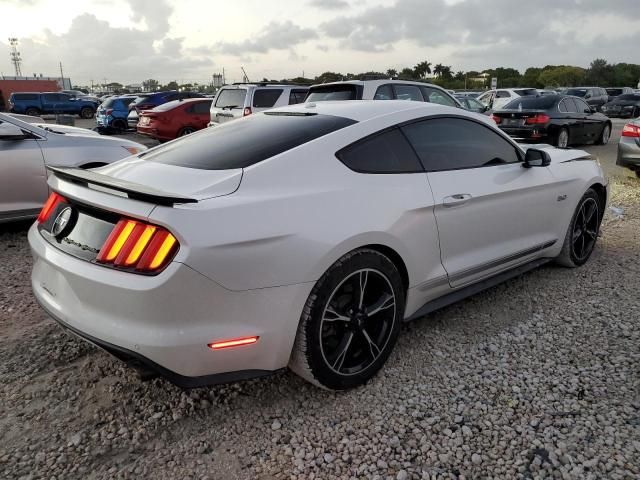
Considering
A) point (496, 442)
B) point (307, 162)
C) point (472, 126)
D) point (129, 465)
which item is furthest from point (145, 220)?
point (472, 126)

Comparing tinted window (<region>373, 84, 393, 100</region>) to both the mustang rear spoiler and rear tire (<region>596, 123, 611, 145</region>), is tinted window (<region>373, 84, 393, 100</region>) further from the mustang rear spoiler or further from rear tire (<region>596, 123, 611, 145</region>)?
rear tire (<region>596, 123, 611, 145</region>)

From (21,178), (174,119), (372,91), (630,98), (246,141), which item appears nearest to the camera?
(246,141)

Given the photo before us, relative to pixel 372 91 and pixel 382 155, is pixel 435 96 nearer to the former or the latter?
pixel 372 91

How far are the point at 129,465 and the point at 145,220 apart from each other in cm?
108

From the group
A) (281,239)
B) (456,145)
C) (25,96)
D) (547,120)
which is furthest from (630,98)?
(25,96)

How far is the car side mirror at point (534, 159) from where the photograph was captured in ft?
12.6

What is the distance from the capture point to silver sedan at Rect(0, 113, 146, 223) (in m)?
5.47

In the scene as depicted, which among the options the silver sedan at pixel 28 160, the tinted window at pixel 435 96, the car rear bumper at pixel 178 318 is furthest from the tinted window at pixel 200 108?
the car rear bumper at pixel 178 318

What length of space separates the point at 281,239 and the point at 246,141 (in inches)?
35.1

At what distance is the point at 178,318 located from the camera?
7.14 ft

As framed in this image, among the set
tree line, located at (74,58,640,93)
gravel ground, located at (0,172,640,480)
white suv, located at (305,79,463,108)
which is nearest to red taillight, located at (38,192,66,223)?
gravel ground, located at (0,172,640,480)

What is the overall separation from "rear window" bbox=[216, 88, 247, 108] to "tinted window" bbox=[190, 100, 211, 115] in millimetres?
2726

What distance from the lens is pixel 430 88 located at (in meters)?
9.62

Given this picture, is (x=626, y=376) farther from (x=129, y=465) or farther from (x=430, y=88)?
(x=430, y=88)
